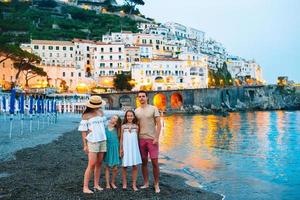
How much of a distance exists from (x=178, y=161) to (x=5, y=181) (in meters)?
10.1

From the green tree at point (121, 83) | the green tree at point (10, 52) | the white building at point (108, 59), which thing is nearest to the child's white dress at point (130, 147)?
the green tree at point (10, 52)

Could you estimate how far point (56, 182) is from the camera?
9609mm

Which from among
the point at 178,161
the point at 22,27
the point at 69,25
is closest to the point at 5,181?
the point at 178,161

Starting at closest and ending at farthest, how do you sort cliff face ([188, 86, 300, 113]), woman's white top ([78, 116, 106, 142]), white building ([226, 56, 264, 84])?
1. woman's white top ([78, 116, 106, 142])
2. cliff face ([188, 86, 300, 113])
3. white building ([226, 56, 264, 84])

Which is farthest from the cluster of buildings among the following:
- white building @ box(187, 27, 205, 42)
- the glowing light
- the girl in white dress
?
the girl in white dress

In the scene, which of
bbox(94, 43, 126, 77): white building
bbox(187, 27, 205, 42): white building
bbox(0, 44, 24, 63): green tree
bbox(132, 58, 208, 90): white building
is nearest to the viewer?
bbox(0, 44, 24, 63): green tree

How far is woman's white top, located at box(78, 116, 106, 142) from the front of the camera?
8.33m

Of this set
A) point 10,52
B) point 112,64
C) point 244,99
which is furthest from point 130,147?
point 244,99

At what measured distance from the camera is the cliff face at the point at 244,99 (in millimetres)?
91750

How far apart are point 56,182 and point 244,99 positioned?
9995cm

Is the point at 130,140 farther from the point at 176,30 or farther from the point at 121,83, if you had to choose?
the point at 176,30

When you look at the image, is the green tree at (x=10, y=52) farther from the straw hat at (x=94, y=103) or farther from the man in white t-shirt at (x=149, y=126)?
the man in white t-shirt at (x=149, y=126)

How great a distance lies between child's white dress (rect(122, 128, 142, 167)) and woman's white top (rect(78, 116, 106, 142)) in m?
0.62

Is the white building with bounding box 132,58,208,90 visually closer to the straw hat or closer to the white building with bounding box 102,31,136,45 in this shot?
the white building with bounding box 102,31,136,45
